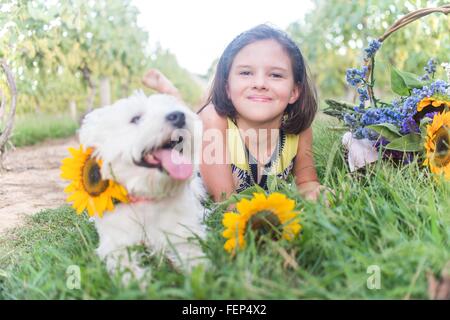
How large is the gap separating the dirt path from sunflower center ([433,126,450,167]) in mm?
1792

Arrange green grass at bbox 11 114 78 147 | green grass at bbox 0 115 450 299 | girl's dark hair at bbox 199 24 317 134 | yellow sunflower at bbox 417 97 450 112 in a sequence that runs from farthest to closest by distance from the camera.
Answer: green grass at bbox 11 114 78 147 → girl's dark hair at bbox 199 24 317 134 → yellow sunflower at bbox 417 97 450 112 → green grass at bbox 0 115 450 299

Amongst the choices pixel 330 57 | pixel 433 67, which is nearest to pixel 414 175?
pixel 433 67

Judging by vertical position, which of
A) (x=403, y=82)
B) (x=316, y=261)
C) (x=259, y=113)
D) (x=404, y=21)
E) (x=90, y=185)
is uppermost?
(x=404, y=21)

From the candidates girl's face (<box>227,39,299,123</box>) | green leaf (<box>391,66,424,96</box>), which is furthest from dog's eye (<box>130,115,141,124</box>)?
green leaf (<box>391,66,424,96</box>)

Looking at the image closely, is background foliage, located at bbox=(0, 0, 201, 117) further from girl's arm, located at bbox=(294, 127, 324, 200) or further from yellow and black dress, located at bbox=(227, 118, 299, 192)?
girl's arm, located at bbox=(294, 127, 324, 200)

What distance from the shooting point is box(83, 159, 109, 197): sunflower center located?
55.7 inches

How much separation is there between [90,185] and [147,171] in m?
0.21

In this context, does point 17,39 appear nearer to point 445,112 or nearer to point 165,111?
point 165,111

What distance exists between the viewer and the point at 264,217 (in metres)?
1.36

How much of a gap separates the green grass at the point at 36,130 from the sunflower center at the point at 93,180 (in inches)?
118

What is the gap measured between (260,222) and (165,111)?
1.33ft

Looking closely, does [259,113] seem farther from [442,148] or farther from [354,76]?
[442,148]

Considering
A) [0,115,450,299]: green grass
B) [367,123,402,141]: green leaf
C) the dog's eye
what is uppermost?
the dog's eye

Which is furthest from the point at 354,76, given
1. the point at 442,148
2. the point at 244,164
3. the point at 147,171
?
the point at 147,171
